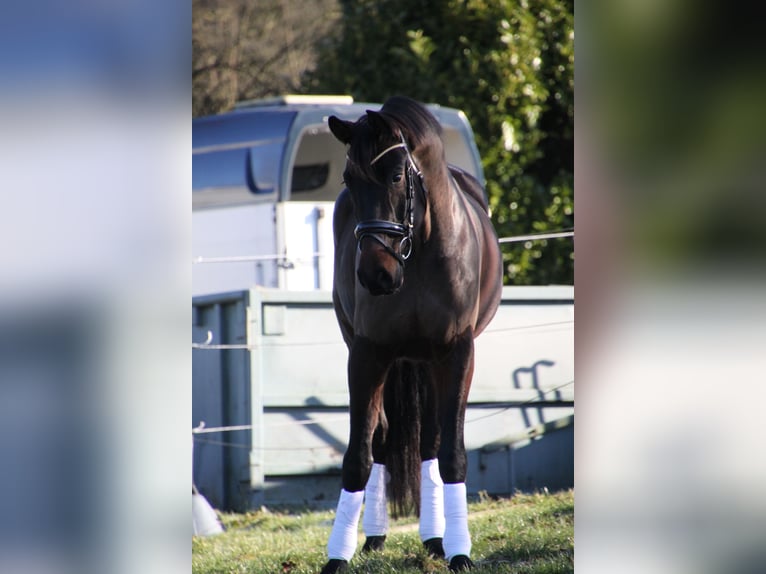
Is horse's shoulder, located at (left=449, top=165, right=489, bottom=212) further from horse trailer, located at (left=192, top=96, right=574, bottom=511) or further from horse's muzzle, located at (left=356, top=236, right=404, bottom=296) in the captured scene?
horse trailer, located at (left=192, top=96, right=574, bottom=511)

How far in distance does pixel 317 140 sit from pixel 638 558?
976 cm

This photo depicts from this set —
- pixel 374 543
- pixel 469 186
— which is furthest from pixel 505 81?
pixel 374 543

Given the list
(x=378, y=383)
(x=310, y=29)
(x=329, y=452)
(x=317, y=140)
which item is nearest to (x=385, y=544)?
(x=378, y=383)

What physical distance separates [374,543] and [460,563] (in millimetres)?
667

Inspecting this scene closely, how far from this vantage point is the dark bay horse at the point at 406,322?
3.62 metres

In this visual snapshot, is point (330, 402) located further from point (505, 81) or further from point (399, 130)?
point (505, 81)

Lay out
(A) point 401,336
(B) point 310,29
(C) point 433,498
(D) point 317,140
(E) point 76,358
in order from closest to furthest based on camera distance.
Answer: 1. (E) point 76,358
2. (A) point 401,336
3. (C) point 433,498
4. (D) point 317,140
5. (B) point 310,29

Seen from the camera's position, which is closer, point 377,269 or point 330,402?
point 377,269

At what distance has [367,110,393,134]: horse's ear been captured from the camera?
12.0ft

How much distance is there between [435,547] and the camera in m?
4.38

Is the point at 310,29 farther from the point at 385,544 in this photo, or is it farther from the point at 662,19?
the point at 662,19

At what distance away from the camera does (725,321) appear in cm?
160

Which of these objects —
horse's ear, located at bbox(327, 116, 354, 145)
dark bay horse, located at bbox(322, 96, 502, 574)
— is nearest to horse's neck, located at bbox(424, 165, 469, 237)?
dark bay horse, located at bbox(322, 96, 502, 574)

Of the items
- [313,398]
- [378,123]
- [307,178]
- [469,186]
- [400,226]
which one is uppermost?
[307,178]
